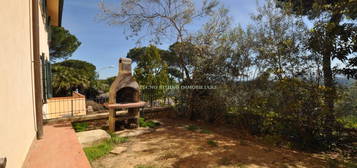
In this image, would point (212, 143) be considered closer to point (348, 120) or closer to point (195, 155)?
point (195, 155)

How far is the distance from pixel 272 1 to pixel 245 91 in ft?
9.12

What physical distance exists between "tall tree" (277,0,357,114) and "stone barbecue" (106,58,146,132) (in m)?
4.84

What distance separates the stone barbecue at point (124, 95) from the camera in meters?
4.75

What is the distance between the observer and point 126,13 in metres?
6.48

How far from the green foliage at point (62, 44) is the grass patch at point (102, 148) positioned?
554 inches

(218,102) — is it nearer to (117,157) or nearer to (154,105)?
(154,105)

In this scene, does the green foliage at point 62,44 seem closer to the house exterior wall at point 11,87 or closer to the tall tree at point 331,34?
the house exterior wall at point 11,87

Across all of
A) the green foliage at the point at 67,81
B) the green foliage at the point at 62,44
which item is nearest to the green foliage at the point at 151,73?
the green foliage at the point at 67,81

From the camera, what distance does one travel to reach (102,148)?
3.53 m

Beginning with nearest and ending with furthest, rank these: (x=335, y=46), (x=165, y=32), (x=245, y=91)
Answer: (x=335, y=46) < (x=245, y=91) < (x=165, y=32)

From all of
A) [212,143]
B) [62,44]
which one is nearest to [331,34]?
[212,143]

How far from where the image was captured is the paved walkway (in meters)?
2.60

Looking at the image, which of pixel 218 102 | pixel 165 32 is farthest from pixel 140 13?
pixel 218 102

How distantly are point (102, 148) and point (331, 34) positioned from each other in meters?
5.73
